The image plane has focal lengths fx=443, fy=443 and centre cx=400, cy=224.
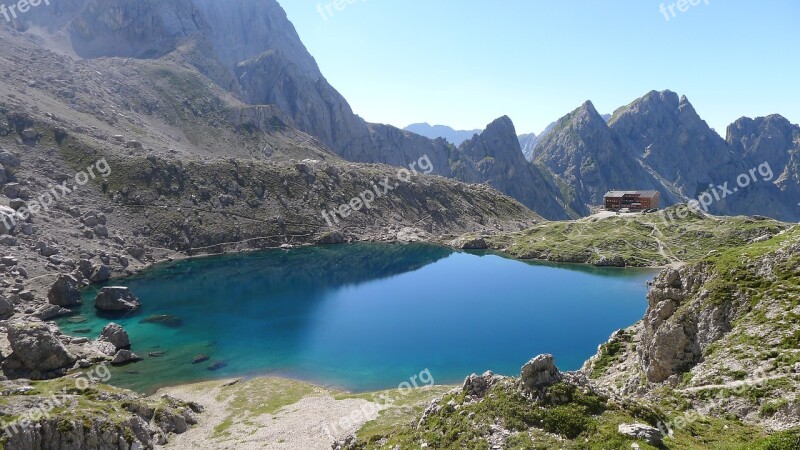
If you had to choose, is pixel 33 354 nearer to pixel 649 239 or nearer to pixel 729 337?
pixel 729 337

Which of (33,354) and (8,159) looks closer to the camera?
(33,354)

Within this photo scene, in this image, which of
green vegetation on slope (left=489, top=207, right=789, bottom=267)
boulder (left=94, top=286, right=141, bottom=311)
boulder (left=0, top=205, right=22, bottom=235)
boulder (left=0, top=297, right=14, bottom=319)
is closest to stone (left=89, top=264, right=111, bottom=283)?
boulder (left=0, top=205, right=22, bottom=235)

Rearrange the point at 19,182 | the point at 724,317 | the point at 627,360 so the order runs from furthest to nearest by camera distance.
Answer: the point at 19,182, the point at 627,360, the point at 724,317

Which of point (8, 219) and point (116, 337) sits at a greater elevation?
point (8, 219)

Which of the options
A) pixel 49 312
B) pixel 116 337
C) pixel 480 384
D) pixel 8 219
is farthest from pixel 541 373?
pixel 8 219

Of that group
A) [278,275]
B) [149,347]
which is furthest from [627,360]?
[278,275]

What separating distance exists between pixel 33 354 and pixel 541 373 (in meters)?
75.5

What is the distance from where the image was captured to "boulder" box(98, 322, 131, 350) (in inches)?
3125

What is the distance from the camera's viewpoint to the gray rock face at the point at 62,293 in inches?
3994

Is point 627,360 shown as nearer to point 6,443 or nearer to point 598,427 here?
point 598,427

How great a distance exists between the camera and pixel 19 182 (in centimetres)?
14338

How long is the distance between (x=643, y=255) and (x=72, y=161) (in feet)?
703

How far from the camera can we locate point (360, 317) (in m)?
107

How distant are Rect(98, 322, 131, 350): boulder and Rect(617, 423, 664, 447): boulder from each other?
83953 mm
